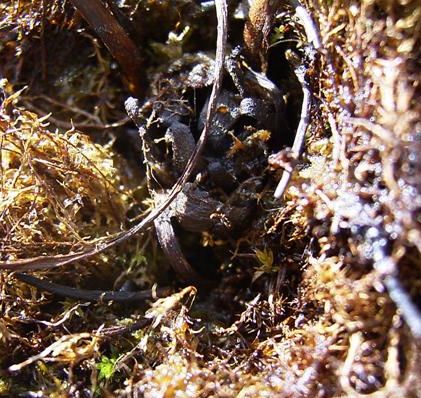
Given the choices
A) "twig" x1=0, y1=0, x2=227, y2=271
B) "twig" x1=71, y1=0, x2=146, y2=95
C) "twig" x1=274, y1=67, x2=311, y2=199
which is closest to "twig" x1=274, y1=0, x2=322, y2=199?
"twig" x1=274, y1=67, x2=311, y2=199

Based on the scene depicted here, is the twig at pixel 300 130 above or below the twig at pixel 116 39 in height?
below

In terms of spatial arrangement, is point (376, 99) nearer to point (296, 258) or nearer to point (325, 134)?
point (325, 134)

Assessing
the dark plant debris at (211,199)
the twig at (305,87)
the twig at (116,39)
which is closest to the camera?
the dark plant debris at (211,199)

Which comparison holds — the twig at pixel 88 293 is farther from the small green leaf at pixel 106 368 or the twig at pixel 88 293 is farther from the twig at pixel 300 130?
the twig at pixel 300 130

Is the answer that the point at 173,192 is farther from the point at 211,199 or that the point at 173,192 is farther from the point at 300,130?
the point at 300,130

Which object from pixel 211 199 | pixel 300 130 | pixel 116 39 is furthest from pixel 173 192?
pixel 116 39

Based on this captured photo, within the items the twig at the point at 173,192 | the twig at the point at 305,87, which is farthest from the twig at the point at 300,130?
the twig at the point at 173,192

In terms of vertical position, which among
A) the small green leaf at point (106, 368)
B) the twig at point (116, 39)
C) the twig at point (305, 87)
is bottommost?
the small green leaf at point (106, 368)

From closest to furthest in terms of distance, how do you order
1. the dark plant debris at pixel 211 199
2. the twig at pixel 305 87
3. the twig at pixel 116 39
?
the dark plant debris at pixel 211 199 → the twig at pixel 305 87 → the twig at pixel 116 39
